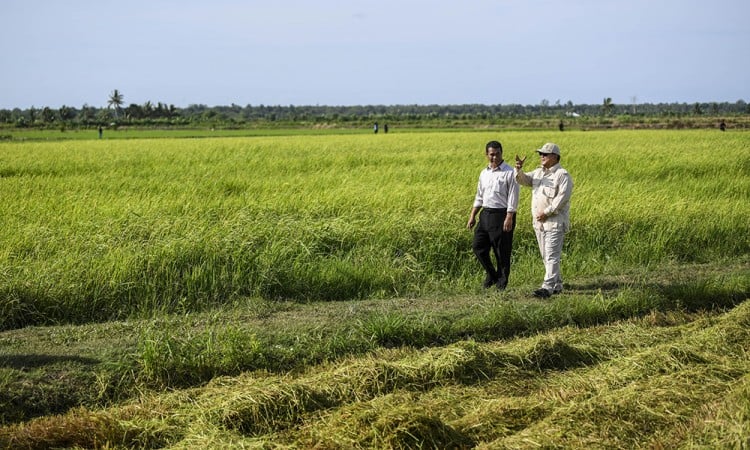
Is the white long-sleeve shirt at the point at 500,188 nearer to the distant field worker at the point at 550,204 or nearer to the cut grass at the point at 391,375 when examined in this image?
the distant field worker at the point at 550,204

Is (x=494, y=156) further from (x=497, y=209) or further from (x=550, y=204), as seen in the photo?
(x=550, y=204)

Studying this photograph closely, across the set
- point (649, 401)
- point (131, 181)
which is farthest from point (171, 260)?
point (131, 181)

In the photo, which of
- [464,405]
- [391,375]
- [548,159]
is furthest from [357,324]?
[548,159]

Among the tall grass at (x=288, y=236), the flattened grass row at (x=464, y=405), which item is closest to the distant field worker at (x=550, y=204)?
the tall grass at (x=288, y=236)

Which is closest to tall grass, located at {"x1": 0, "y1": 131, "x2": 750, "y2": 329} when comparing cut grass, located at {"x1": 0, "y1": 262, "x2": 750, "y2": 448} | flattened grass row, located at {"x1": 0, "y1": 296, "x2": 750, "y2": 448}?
cut grass, located at {"x1": 0, "y1": 262, "x2": 750, "y2": 448}

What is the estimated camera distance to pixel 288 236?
29.7 ft

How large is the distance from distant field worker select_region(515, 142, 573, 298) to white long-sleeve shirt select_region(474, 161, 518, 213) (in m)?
0.12

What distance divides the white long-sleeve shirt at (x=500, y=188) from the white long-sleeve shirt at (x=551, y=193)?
0.39 feet

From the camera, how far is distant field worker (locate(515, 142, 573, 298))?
7137 mm

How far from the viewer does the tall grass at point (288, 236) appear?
298 inches

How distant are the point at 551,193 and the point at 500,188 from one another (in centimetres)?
50

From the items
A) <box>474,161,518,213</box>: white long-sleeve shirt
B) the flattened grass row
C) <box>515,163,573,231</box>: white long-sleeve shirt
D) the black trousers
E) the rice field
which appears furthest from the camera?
the black trousers

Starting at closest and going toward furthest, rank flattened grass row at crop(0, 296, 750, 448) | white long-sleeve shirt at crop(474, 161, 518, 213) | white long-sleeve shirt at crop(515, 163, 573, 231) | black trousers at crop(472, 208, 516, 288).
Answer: flattened grass row at crop(0, 296, 750, 448)
white long-sleeve shirt at crop(515, 163, 573, 231)
white long-sleeve shirt at crop(474, 161, 518, 213)
black trousers at crop(472, 208, 516, 288)

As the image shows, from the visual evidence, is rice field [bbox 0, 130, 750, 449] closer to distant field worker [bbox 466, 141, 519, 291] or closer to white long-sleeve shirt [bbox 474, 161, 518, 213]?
distant field worker [bbox 466, 141, 519, 291]
